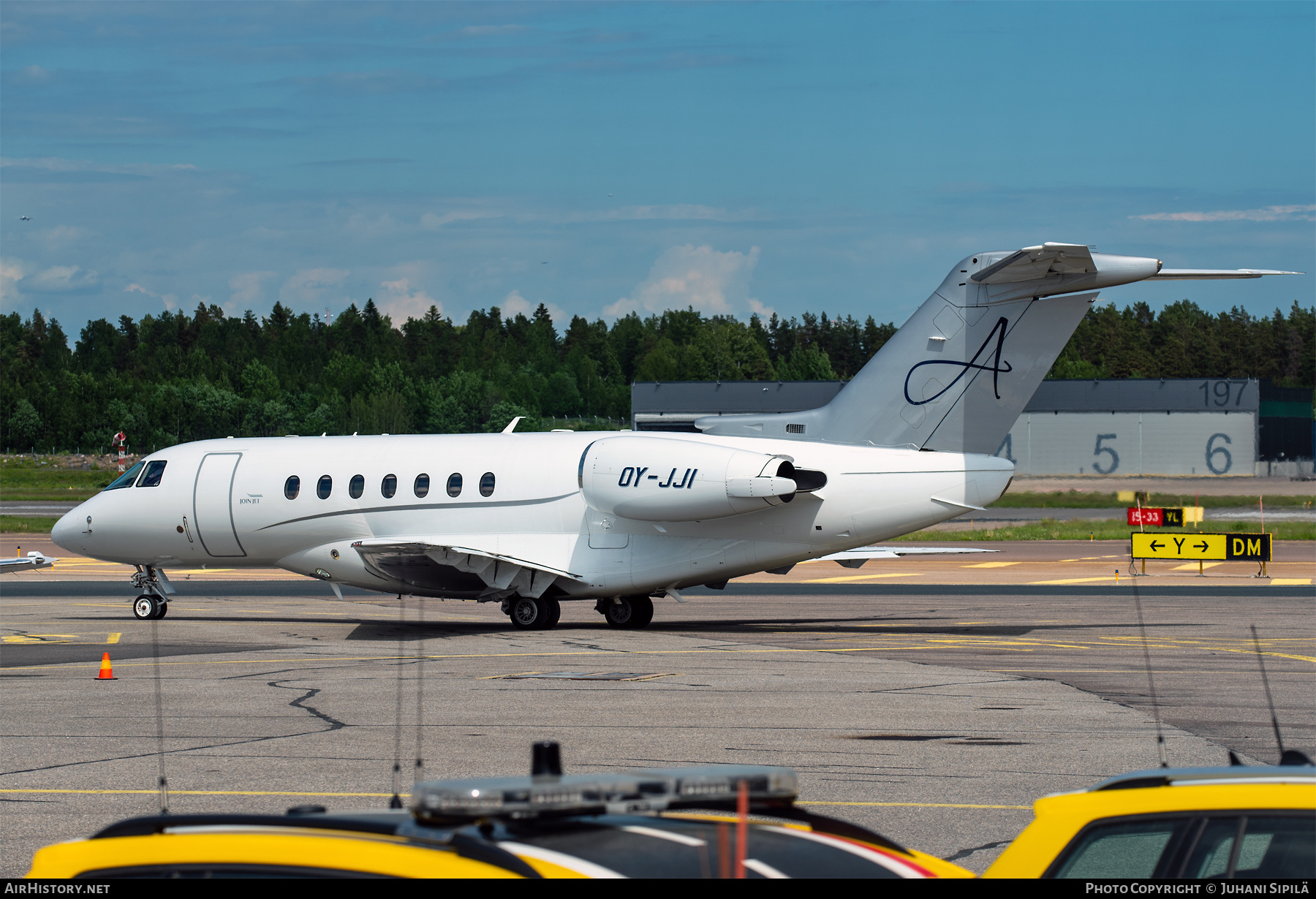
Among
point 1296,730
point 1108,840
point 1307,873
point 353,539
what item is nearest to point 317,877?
point 1108,840

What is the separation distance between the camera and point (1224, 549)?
35.1m

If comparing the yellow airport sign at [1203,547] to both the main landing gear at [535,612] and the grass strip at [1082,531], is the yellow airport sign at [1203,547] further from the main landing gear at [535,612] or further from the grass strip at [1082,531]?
the main landing gear at [535,612]

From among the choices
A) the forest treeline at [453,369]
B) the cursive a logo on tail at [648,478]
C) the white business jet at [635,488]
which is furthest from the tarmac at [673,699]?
the forest treeline at [453,369]

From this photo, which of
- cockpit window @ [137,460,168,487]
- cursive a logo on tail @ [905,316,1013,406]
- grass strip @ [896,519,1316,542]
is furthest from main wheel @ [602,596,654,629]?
grass strip @ [896,519,1316,542]

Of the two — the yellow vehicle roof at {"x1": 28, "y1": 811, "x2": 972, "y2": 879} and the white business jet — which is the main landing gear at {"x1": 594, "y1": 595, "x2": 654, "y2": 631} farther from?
the yellow vehicle roof at {"x1": 28, "y1": 811, "x2": 972, "y2": 879}

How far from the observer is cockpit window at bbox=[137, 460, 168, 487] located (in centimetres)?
2636

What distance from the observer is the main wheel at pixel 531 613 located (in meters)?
24.0

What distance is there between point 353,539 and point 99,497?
5.45m

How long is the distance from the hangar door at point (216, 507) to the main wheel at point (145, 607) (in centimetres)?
144

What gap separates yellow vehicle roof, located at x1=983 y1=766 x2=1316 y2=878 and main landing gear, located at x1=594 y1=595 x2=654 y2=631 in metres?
19.8

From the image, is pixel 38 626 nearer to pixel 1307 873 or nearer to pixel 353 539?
pixel 353 539

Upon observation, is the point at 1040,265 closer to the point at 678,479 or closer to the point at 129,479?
the point at 678,479

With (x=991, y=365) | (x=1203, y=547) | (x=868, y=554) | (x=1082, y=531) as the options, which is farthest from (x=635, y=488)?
(x=1082, y=531)

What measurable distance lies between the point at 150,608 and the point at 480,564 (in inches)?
269
